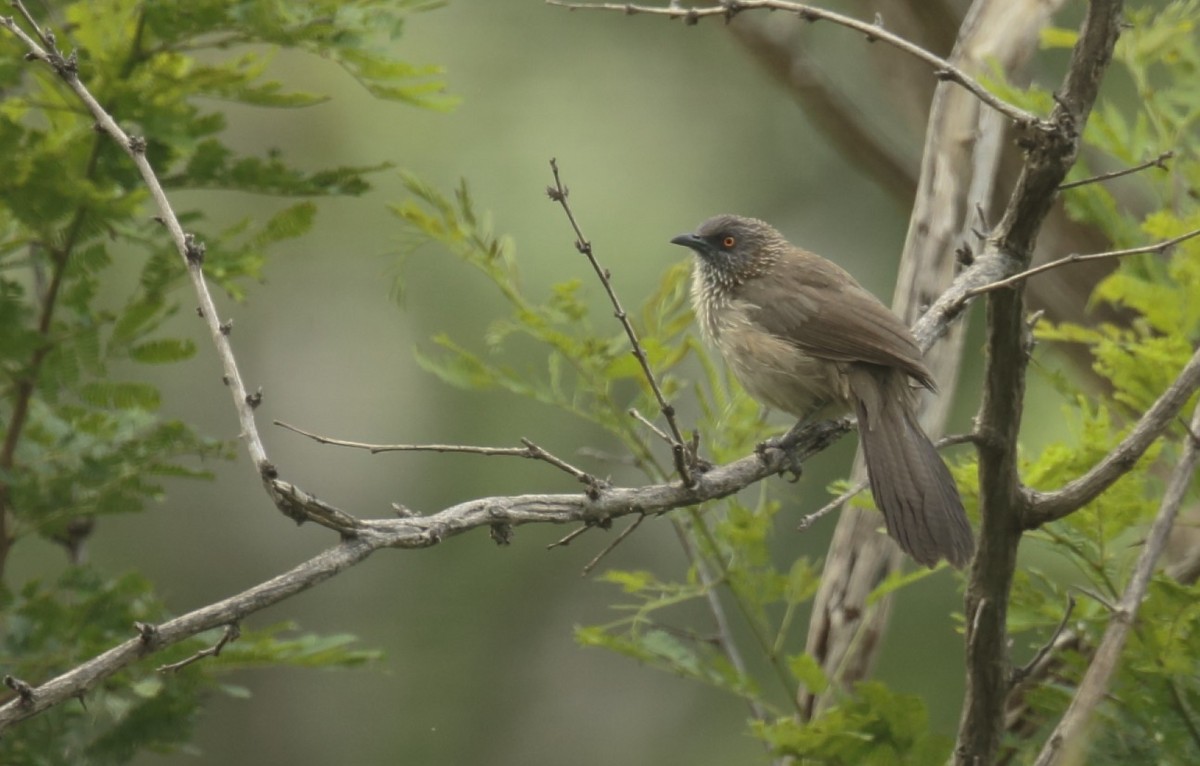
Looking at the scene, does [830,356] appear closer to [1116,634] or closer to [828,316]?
[828,316]

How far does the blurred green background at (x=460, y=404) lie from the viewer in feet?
31.5

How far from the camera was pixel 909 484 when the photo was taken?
3.63 m

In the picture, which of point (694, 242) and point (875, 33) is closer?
point (875, 33)

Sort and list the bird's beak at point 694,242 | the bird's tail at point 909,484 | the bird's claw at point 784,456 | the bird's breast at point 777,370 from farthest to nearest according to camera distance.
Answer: the bird's beak at point 694,242, the bird's breast at point 777,370, the bird's tail at point 909,484, the bird's claw at point 784,456

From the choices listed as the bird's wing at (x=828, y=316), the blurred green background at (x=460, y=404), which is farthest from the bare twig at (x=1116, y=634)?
the blurred green background at (x=460, y=404)

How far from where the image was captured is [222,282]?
160 inches

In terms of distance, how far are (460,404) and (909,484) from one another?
6342 millimetres

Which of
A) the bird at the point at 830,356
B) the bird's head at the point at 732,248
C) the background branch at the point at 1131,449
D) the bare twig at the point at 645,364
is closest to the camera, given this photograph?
the bare twig at the point at 645,364

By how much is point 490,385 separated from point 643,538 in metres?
5.36

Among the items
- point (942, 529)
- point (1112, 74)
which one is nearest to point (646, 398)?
point (942, 529)

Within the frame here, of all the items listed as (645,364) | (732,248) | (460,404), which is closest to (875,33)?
(645,364)

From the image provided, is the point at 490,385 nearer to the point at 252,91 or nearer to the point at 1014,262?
the point at 252,91

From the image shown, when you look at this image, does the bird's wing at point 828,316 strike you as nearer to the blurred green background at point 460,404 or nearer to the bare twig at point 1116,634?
the bare twig at point 1116,634

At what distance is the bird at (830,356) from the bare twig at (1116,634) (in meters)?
0.47
